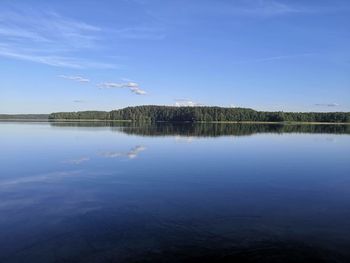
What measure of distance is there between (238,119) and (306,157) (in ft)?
404

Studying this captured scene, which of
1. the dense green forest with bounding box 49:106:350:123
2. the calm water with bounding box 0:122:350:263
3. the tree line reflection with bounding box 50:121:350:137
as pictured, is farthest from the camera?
the dense green forest with bounding box 49:106:350:123

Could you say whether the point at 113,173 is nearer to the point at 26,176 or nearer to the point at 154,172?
the point at 154,172

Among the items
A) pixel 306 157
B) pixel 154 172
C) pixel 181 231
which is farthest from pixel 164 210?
pixel 306 157

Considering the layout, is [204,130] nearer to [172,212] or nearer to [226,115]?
[172,212]

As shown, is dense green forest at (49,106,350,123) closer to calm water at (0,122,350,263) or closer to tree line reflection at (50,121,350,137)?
tree line reflection at (50,121,350,137)

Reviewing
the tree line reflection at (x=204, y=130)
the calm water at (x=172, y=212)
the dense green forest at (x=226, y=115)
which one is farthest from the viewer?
the dense green forest at (x=226, y=115)

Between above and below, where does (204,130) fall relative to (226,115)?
below

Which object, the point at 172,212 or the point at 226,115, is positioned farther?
the point at 226,115

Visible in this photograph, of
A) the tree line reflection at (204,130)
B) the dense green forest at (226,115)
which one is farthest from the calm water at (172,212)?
the dense green forest at (226,115)

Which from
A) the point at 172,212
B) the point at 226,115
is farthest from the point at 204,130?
the point at 226,115

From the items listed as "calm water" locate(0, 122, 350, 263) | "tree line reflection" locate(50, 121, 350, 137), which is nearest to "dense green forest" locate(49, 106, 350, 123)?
"tree line reflection" locate(50, 121, 350, 137)

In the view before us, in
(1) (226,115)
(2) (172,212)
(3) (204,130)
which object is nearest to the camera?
(2) (172,212)

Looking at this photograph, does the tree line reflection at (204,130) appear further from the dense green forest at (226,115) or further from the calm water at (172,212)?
the dense green forest at (226,115)

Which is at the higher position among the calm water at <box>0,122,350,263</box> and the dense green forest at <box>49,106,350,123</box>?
the dense green forest at <box>49,106,350,123</box>
